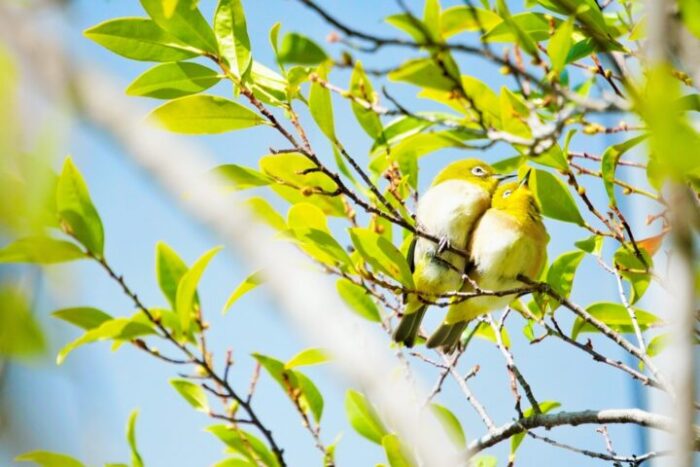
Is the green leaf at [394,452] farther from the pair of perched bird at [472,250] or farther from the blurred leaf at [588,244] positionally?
the blurred leaf at [588,244]

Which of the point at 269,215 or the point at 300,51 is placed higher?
the point at 300,51

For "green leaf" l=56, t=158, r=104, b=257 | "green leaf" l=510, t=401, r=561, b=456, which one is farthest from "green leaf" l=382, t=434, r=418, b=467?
"green leaf" l=56, t=158, r=104, b=257

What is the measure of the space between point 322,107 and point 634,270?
77cm

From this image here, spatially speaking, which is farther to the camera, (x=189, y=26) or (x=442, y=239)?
(x=442, y=239)

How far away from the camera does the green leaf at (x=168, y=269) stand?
2125mm

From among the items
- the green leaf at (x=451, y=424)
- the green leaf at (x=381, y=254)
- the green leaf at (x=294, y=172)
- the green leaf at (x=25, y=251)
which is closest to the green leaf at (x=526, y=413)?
the green leaf at (x=451, y=424)

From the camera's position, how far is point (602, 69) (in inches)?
76.8

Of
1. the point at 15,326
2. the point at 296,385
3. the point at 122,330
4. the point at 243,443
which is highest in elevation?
the point at 15,326

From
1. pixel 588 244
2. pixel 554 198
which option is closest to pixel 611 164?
pixel 554 198

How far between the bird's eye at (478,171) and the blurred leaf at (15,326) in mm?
2370

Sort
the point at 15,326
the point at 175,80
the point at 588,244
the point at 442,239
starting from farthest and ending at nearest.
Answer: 1. the point at 442,239
2. the point at 588,244
3. the point at 175,80
4. the point at 15,326

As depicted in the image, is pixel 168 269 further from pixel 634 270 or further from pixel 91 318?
pixel 634 270

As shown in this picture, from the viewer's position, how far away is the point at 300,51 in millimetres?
1346

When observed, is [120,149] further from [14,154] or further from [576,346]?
[576,346]
